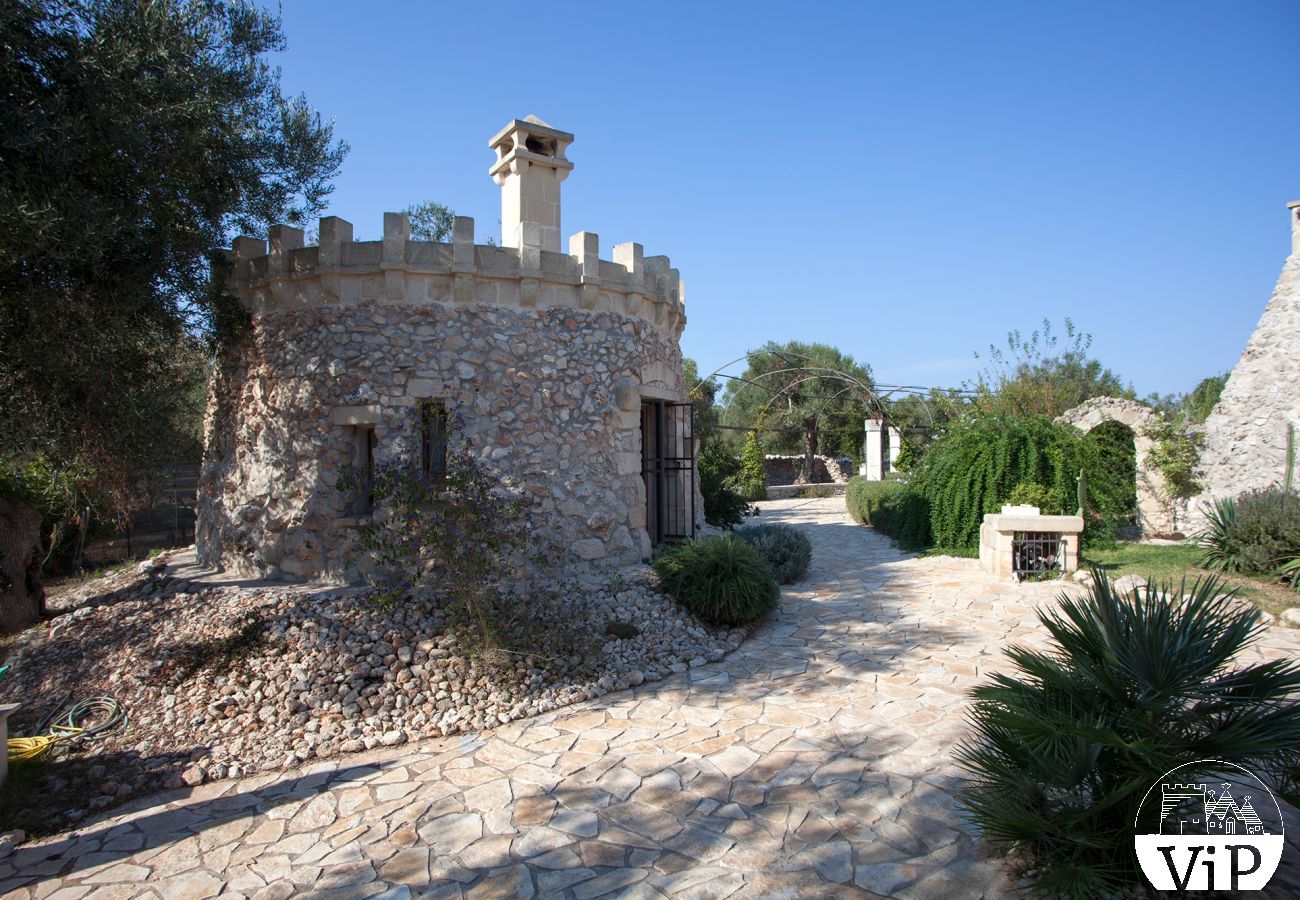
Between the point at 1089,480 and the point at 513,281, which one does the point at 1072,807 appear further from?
the point at 1089,480

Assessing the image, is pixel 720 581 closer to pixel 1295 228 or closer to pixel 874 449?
pixel 1295 228

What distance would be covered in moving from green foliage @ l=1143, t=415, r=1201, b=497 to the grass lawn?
174cm

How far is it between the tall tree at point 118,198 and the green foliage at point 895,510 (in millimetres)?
10753

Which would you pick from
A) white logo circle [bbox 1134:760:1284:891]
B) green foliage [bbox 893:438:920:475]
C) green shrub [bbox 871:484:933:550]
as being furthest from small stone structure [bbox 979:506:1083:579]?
green foliage [bbox 893:438:920:475]

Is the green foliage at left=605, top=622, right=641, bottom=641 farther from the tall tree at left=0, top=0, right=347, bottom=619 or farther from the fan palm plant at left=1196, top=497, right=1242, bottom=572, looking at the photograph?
the fan palm plant at left=1196, top=497, right=1242, bottom=572

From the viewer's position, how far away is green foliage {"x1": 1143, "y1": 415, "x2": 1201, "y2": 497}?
12.5m

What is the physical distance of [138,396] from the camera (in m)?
7.27

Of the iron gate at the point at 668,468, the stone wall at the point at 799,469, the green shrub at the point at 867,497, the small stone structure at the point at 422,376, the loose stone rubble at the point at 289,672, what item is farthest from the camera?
the stone wall at the point at 799,469

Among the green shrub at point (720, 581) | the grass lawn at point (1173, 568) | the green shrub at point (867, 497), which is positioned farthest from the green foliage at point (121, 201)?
the green shrub at point (867, 497)

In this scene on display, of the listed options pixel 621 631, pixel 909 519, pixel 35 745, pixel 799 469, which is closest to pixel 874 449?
pixel 799 469

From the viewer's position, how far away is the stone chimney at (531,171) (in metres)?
8.85

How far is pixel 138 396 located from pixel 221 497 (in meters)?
1.88

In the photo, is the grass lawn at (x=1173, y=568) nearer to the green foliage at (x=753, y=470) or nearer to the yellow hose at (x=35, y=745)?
the yellow hose at (x=35, y=745)

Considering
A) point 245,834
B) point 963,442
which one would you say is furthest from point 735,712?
point 963,442
